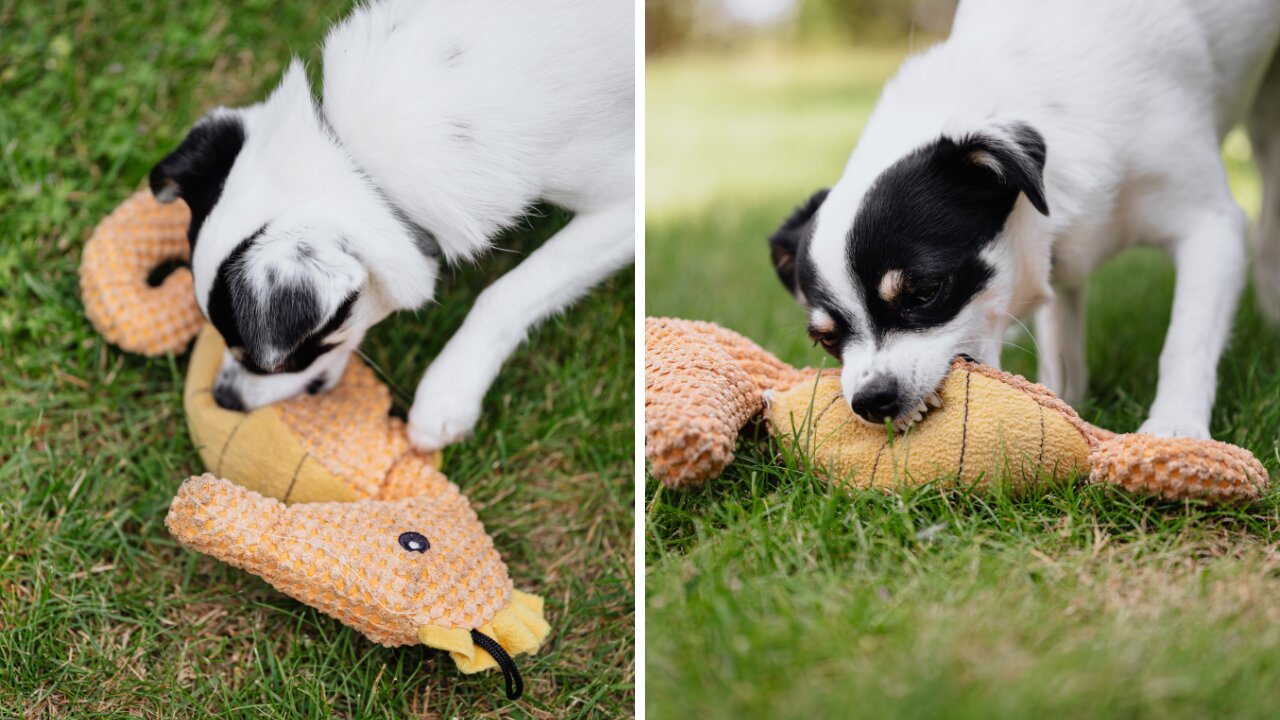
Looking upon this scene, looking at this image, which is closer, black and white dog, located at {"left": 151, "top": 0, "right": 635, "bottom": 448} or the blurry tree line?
black and white dog, located at {"left": 151, "top": 0, "right": 635, "bottom": 448}

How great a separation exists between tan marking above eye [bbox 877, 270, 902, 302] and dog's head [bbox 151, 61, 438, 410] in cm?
118

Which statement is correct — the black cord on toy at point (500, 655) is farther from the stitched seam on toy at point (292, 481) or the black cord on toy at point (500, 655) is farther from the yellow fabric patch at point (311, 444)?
the stitched seam on toy at point (292, 481)

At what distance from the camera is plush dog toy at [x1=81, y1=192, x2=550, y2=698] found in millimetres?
2408

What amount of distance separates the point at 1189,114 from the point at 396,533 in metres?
2.32

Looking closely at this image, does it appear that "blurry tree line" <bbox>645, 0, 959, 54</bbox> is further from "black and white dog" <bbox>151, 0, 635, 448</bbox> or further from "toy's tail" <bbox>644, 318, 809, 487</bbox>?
"toy's tail" <bbox>644, 318, 809, 487</bbox>

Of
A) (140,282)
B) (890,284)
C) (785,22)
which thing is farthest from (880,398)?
(785,22)

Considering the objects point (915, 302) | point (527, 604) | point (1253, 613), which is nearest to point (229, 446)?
point (527, 604)

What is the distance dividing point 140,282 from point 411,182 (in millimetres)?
1019

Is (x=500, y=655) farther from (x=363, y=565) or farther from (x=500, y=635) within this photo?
(x=363, y=565)

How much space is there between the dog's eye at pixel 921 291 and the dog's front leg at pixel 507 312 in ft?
2.79

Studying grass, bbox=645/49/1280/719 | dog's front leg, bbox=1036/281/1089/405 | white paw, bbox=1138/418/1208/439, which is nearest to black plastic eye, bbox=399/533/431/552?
grass, bbox=645/49/1280/719

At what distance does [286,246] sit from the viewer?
8.16ft

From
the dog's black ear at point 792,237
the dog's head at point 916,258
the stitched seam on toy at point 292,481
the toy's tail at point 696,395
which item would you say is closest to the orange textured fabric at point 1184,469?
the dog's head at point 916,258

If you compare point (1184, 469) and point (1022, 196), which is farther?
point (1022, 196)
